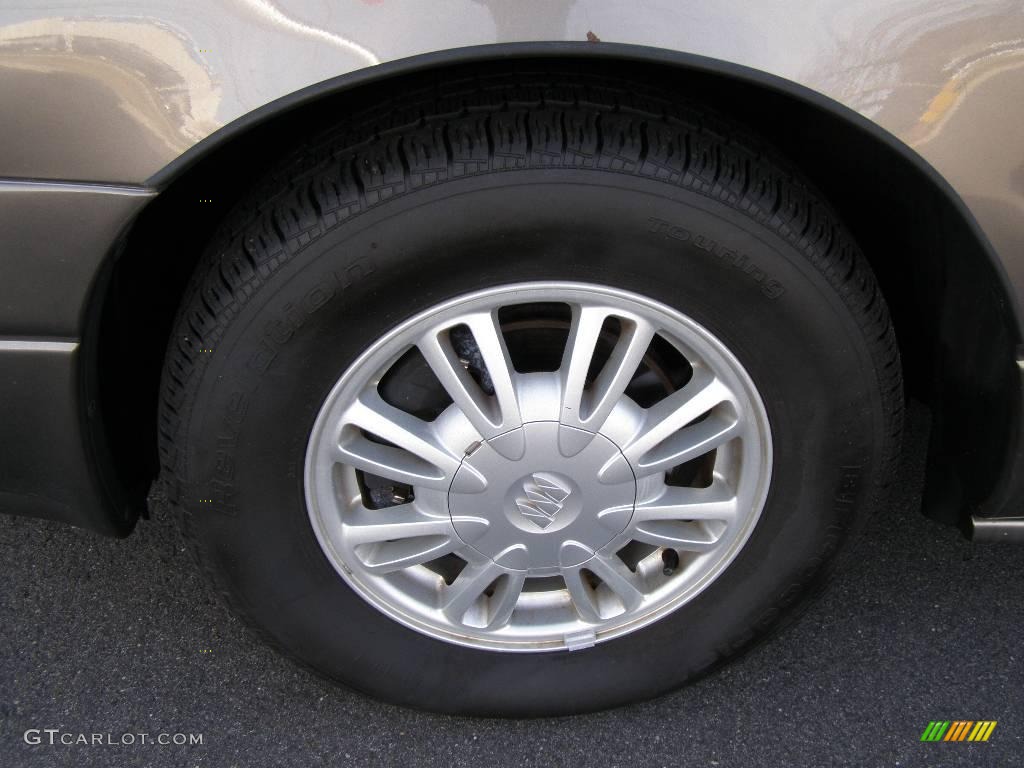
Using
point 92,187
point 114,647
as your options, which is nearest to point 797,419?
point 92,187

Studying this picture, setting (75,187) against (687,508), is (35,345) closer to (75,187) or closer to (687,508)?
(75,187)

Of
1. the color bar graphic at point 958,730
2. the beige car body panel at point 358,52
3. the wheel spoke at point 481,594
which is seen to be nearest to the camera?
the beige car body panel at point 358,52

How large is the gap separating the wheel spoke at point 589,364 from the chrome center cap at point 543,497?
4 centimetres

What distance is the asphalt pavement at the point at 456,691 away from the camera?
66.9 inches

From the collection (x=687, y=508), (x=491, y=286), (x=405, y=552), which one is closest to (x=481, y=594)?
(x=405, y=552)

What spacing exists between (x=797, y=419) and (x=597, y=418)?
35 centimetres

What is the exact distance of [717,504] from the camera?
1585 millimetres

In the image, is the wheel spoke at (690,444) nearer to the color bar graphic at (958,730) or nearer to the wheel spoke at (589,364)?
the wheel spoke at (589,364)

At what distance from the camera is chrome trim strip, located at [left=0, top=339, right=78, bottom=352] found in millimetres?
1332

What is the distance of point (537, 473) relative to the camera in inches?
59.2

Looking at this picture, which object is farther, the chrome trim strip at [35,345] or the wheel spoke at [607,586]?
the wheel spoke at [607,586]

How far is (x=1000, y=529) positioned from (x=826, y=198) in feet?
2.28

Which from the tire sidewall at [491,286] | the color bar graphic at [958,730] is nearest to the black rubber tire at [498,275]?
the tire sidewall at [491,286]

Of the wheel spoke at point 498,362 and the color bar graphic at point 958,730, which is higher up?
the wheel spoke at point 498,362
